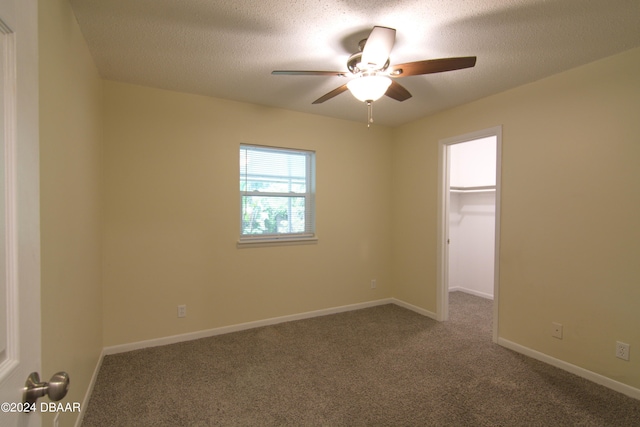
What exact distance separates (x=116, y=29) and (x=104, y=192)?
4.46 ft

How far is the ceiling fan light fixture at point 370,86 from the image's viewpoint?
5.99 ft

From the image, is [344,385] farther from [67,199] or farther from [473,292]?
[473,292]

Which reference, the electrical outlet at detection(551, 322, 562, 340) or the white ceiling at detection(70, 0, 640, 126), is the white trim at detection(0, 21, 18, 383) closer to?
the white ceiling at detection(70, 0, 640, 126)

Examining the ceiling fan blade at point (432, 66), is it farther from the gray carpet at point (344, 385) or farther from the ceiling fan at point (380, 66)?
the gray carpet at point (344, 385)

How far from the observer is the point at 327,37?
1.99 meters

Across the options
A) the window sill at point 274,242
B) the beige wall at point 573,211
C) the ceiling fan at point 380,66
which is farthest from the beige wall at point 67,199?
the beige wall at point 573,211

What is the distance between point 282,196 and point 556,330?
2840 mm

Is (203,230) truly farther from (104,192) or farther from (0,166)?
(0,166)

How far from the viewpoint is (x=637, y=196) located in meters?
2.10

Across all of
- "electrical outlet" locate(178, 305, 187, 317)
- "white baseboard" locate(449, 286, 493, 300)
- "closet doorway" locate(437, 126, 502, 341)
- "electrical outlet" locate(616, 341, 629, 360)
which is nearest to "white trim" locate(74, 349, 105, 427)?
"electrical outlet" locate(178, 305, 187, 317)

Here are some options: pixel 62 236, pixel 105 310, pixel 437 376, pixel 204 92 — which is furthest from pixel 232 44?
pixel 437 376

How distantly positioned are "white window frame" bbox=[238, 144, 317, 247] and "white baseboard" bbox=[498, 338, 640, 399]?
2234 millimetres

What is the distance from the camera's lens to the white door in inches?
22.6

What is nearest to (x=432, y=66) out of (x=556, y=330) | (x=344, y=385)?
(x=344, y=385)
